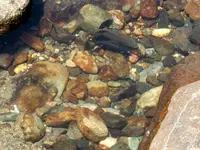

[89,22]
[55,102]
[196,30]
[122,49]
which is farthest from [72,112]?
[196,30]

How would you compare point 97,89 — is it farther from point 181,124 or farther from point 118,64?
point 181,124

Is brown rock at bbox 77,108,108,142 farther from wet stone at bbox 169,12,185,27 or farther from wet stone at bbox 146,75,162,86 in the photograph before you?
wet stone at bbox 169,12,185,27

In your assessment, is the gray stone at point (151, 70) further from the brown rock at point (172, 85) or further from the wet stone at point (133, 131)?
the wet stone at point (133, 131)

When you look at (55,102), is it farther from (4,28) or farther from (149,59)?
(149,59)

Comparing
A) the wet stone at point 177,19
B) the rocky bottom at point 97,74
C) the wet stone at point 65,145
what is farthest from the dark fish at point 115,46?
the wet stone at point 65,145

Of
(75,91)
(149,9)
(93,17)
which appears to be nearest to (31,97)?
(75,91)

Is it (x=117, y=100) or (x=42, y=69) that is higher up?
(x=42, y=69)

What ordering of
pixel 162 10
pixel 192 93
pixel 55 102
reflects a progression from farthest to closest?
1. pixel 162 10
2. pixel 55 102
3. pixel 192 93
